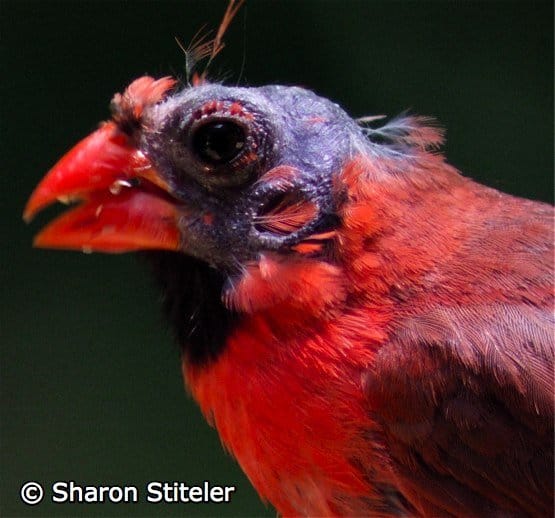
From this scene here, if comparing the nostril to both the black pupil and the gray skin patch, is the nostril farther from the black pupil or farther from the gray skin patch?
the black pupil

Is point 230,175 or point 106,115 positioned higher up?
point 106,115

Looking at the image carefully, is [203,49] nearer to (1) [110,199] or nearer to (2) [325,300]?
(1) [110,199]

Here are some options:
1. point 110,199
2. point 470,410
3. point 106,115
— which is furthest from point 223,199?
point 106,115

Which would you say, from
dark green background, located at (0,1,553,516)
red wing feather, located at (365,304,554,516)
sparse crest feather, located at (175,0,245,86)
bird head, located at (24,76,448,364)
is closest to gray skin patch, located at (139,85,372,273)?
bird head, located at (24,76,448,364)

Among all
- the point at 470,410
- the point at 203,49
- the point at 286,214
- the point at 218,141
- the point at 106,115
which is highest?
the point at 106,115

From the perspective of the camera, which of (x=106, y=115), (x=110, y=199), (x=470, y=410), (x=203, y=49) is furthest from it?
(x=106, y=115)

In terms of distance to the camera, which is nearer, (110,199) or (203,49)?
(110,199)

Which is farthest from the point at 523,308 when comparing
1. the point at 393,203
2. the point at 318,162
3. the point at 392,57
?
the point at 392,57
